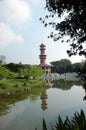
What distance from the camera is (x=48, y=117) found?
1759cm

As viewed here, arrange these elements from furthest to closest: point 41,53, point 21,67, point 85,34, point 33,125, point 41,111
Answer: point 41,53 → point 21,67 → point 41,111 → point 33,125 → point 85,34

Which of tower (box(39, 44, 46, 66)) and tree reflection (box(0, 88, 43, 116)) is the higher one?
tower (box(39, 44, 46, 66))

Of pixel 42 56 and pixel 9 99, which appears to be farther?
pixel 42 56

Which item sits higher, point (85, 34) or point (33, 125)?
point (85, 34)

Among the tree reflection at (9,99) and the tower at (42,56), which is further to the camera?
the tower at (42,56)

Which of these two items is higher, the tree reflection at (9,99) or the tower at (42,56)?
the tower at (42,56)

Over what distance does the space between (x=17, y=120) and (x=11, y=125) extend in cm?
152

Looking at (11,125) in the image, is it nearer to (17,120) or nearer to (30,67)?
(17,120)

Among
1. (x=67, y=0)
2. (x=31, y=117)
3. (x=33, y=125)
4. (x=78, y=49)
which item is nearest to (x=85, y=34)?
(x=78, y=49)

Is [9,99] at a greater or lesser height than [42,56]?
lesser

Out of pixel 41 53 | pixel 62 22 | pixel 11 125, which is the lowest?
pixel 11 125

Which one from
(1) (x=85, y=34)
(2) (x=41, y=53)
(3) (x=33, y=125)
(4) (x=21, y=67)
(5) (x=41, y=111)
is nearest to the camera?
(1) (x=85, y=34)

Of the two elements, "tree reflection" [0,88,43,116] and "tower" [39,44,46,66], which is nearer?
"tree reflection" [0,88,43,116]

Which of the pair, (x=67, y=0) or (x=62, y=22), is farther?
(x=62, y=22)
